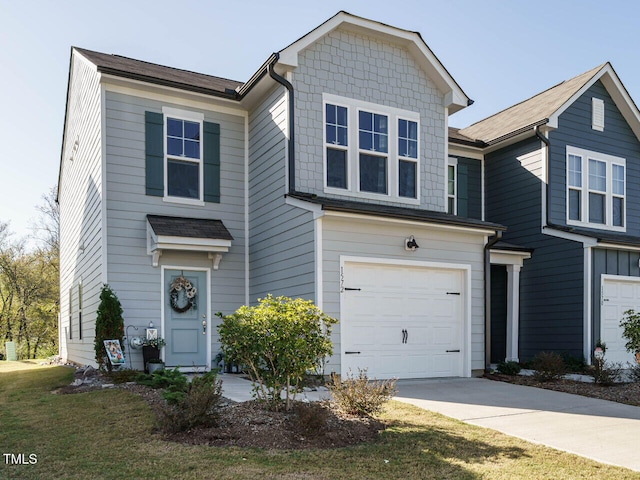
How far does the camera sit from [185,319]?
1155 cm

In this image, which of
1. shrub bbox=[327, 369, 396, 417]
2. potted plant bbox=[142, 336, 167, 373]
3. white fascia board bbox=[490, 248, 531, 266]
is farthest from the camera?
white fascia board bbox=[490, 248, 531, 266]

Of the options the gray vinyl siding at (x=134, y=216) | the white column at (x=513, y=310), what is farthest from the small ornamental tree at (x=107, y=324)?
the white column at (x=513, y=310)

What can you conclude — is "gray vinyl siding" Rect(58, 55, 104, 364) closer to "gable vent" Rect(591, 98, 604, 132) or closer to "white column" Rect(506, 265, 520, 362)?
"white column" Rect(506, 265, 520, 362)

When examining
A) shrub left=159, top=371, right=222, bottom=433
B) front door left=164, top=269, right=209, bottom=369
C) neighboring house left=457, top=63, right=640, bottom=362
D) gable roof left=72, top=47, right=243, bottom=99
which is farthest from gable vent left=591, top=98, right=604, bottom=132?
shrub left=159, top=371, right=222, bottom=433

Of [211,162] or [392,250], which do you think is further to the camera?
[211,162]

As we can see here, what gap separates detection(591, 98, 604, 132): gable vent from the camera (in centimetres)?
1482

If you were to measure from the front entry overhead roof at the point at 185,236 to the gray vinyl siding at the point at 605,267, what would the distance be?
8.02m

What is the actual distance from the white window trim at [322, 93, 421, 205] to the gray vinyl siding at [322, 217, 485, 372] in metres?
1.17

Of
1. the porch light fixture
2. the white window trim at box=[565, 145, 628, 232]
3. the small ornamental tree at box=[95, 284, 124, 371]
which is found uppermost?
the white window trim at box=[565, 145, 628, 232]

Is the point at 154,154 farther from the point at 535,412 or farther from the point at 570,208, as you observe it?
the point at 570,208

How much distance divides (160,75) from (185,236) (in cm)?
360

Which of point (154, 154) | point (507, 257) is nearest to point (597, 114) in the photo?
point (507, 257)

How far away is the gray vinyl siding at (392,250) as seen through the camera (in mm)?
9734

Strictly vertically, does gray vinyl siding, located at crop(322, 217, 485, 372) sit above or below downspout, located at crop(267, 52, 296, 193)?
below
